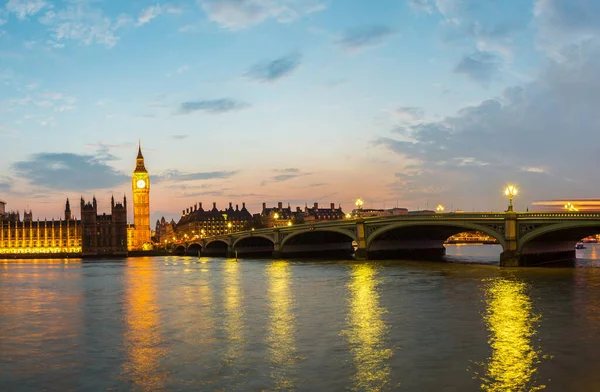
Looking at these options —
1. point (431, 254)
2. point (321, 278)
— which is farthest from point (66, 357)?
point (431, 254)

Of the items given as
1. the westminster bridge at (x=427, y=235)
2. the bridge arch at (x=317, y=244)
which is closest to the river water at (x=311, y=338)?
the westminster bridge at (x=427, y=235)

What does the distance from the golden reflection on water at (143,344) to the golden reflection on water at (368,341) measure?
6.65 meters

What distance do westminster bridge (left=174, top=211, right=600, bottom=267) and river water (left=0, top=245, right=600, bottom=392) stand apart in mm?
11863

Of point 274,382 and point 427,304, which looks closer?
point 274,382

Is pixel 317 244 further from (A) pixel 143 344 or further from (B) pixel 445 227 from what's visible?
(A) pixel 143 344

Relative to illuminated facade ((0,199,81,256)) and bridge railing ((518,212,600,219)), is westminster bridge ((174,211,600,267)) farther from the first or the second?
illuminated facade ((0,199,81,256))

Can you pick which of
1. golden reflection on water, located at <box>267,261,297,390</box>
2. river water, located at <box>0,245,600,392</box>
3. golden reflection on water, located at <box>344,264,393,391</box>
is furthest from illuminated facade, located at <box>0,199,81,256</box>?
golden reflection on water, located at <box>344,264,393,391</box>

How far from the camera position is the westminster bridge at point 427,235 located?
62094mm

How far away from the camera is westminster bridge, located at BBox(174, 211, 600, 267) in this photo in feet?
204

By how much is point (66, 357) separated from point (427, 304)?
866 inches

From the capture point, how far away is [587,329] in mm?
28984

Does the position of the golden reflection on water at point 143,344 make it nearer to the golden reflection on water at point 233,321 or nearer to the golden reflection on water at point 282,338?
the golden reflection on water at point 233,321

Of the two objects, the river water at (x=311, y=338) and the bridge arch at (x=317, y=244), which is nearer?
the river water at (x=311, y=338)

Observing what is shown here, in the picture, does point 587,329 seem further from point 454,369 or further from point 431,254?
point 431,254
